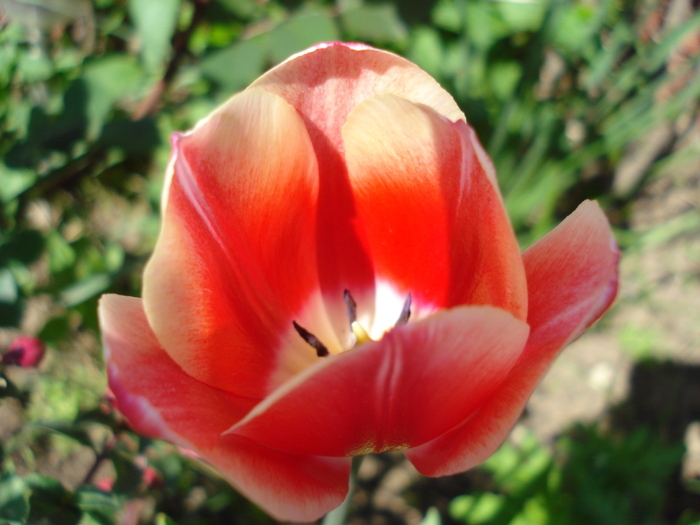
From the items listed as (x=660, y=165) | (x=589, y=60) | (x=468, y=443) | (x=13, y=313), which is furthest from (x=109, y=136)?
(x=660, y=165)

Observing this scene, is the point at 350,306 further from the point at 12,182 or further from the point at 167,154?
the point at 167,154

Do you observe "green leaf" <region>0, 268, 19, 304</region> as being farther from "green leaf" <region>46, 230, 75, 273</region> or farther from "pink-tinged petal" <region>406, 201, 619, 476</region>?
"pink-tinged petal" <region>406, 201, 619, 476</region>

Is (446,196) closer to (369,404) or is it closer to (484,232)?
(484,232)

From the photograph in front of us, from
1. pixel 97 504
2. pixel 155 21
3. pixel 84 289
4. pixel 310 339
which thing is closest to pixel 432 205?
pixel 310 339

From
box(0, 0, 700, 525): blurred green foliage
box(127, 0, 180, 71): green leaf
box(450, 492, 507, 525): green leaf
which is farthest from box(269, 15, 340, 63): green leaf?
box(450, 492, 507, 525): green leaf

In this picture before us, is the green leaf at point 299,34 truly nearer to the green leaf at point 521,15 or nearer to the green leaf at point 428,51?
the green leaf at point 428,51

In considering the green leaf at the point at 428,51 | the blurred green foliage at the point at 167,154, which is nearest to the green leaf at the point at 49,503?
the blurred green foliage at the point at 167,154

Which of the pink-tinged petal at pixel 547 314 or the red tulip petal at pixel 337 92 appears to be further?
the red tulip petal at pixel 337 92
